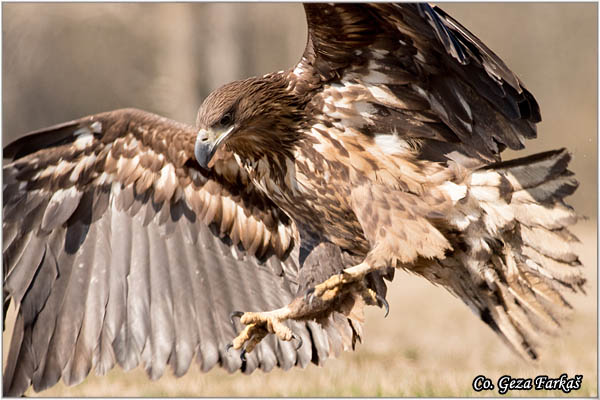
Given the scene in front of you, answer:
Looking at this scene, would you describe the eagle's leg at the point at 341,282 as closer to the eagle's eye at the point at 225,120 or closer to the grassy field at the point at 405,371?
the eagle's eye at the point at 225,120

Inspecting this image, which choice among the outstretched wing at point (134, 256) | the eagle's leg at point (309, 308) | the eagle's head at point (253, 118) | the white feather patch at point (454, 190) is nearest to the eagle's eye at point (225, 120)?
the eagle's head at point (253, 118)

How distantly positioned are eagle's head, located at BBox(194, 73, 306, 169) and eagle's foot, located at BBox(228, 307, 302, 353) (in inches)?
34.2

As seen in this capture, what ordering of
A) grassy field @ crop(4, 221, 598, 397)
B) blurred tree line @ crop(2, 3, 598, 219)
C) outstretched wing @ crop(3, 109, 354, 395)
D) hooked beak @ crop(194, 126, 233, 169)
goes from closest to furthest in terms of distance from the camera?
hooked beak @ crop(194, 126, 233, 169) < outstretched wing @ crop(3, 109, 354, 395) < grassy field @ crop(4, 221, 598, 397) < blurred tree line @ crop(2, 3, 598, 219)

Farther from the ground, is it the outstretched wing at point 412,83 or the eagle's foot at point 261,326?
the outstretched wing at point 412,83

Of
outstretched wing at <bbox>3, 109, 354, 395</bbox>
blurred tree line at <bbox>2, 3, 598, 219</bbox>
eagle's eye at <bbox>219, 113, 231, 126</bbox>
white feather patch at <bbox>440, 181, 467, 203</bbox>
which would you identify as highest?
eagle's eye at <bbox>219, 113, 231, 126</bbox>

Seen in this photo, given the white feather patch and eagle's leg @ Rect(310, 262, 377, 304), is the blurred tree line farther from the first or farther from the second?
eagle's leg @ Rect(310, 262, 377, 304)

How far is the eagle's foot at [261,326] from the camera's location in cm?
444

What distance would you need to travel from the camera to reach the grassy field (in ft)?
18.1

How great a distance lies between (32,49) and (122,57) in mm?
2516

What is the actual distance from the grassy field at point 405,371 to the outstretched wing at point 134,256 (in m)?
0.42

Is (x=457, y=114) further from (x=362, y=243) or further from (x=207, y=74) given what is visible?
(x=207, y=74)

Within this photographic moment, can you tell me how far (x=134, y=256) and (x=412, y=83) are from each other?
230 cm

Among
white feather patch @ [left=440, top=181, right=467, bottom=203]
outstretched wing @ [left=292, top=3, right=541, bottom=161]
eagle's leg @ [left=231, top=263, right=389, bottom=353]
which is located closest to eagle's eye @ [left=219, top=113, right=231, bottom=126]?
outstretched wing @ [left=292, top=3, right=541, bottom=161]

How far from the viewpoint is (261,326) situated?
4.57 m
